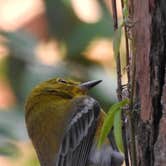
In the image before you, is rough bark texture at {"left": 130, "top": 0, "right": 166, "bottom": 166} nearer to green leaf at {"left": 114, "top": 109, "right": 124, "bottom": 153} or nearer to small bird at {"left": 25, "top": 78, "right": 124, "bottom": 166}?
green leaf at {"left": 114, "top": 109, "right": 124, "bottom": 153}

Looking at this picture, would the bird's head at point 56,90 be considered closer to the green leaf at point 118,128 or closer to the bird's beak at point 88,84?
the bird's beak at point 88,84

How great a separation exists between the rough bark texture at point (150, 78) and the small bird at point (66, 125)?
39.7 inches

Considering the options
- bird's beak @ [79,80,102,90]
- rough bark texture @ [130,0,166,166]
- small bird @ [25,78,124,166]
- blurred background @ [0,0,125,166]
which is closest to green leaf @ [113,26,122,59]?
rough bark texture @ [130,0,166,166]

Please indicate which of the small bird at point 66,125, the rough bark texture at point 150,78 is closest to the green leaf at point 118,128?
the rough bark texture at point 150,78

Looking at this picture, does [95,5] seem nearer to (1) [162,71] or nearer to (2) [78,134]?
(2) [78,134]

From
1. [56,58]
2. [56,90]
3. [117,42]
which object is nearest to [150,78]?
[117,42]

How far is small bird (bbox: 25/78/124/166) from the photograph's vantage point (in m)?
3.64

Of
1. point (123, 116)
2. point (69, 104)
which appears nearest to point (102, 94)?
point (69, 104)

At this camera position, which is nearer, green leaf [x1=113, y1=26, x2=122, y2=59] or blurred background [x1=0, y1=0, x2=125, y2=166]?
green leaf [x1=113, y1=26, x2=122, y2=59]

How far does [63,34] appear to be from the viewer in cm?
433

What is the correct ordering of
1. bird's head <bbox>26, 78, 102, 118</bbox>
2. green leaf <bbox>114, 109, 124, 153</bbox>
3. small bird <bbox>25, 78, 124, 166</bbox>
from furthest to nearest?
bird's head <bbox>26, 78, 102, 118</bbox> < small bird <bbox>25, 78, 124, 166</bbox> < green leaf <bbox>114, 109, 124, 153</bbox>

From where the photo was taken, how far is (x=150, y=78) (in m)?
2.39

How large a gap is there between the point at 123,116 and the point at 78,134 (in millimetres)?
1247

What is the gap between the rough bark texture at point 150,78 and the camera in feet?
7.66
